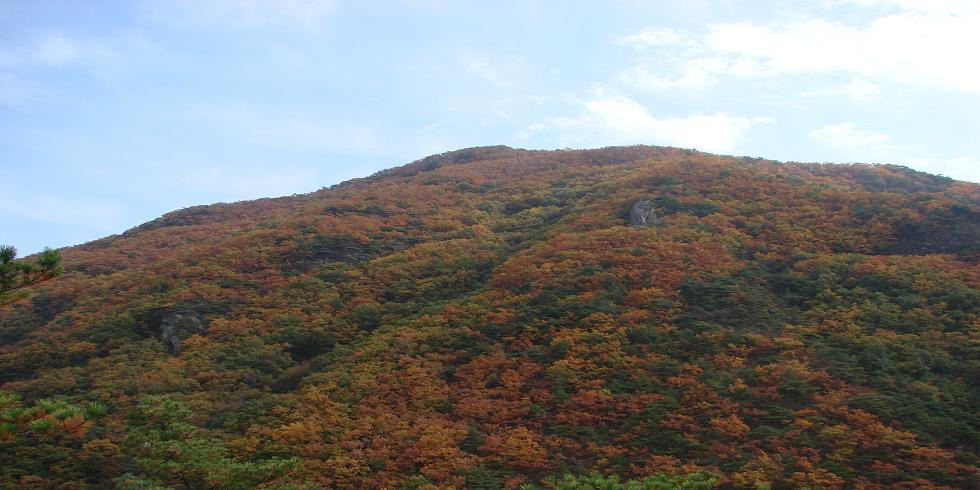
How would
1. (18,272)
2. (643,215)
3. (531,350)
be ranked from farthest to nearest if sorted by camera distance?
1. (643,215)
2. (531,350)
3. (18,272)

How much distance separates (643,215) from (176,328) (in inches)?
675

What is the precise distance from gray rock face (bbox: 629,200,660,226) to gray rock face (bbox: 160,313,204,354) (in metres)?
16.0

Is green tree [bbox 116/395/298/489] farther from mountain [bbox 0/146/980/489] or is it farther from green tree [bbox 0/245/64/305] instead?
green tree [bbox 0/245/64/305]

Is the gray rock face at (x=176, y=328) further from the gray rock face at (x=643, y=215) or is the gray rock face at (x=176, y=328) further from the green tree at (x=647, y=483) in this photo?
the gray rock face at (x=643, y=215)

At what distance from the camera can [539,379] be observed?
1692cm

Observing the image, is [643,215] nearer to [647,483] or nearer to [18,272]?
[647,483]

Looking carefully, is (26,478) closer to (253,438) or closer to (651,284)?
(253,438)

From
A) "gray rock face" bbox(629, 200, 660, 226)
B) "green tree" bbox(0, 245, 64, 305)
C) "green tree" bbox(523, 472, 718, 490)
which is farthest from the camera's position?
"gray rock face" bbox(629, 200, 660, 226)

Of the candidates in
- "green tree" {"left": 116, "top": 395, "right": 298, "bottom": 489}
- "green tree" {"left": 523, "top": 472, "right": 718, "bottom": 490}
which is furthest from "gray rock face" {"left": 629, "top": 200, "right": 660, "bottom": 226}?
"green tree" {"left": 116, "top": 395, "right": 298, "bottom": 489}

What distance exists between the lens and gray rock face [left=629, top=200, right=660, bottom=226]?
86.0ft

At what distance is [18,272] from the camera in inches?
381

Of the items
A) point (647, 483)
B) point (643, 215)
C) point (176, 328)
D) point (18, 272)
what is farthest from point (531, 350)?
point (18, 272)

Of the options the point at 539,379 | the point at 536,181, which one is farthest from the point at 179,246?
the point at 539,379

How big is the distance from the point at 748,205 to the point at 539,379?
48.7 ft
